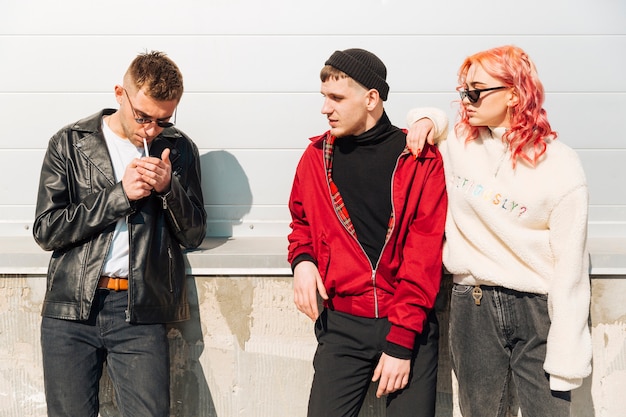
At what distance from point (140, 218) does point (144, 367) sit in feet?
2.25

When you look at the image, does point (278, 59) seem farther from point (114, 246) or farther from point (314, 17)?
point (114, 246)

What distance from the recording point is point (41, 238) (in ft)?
10.3

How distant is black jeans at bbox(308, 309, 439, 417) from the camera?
3035 millimetres

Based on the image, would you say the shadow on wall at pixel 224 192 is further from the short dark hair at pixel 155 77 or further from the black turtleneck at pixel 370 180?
the black turtleneck at pixel 370 180

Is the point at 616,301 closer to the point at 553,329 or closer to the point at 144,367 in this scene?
the point at 553,329

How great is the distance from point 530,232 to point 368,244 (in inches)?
26.7

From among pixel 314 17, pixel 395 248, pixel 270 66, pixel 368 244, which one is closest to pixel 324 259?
pixel 368 244

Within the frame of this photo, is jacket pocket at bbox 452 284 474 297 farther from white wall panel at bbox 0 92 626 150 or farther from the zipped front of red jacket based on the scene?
white wall panel at bbox 0 92 626 150

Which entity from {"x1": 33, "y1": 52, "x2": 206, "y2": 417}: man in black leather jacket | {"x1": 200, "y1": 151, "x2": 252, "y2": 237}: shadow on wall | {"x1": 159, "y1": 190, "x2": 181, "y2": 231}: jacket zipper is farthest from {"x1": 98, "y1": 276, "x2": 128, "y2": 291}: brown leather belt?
{"x1": 200, "y1": 151, "x2": 252, "y2": 237}: shadow on wall

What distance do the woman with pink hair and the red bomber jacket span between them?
0.10 metres

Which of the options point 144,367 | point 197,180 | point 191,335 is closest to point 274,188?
point 197,180

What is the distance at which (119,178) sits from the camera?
3273 mm

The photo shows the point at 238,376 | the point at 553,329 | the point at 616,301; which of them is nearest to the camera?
the point at 553,329

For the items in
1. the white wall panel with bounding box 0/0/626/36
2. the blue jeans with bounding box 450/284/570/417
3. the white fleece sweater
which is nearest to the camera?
the white fleece sweater
